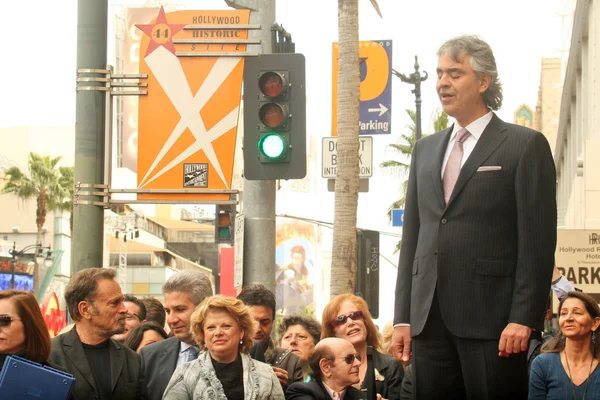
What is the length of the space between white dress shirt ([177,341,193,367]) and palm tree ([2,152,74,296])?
2459 inches

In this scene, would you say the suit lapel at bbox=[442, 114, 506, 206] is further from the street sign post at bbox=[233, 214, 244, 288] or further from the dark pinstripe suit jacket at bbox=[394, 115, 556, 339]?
the street sign post at bbox=[233, 214, 244, 288]

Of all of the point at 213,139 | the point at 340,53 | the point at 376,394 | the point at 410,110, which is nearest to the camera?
the point at 376,394

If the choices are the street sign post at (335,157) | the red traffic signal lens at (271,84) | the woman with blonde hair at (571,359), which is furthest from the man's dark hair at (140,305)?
the street sign post at (335,157)

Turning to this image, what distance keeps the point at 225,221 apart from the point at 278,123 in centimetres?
144

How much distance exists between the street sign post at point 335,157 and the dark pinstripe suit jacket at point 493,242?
1473 centimetres

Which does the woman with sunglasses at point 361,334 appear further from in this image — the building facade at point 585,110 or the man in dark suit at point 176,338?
the building facade at point 585,110

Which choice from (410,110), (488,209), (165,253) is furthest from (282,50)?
(165,253)

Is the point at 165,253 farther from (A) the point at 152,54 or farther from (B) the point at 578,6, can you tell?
(A) the point at 152,54

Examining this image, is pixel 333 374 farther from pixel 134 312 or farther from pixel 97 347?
pixel 134 312

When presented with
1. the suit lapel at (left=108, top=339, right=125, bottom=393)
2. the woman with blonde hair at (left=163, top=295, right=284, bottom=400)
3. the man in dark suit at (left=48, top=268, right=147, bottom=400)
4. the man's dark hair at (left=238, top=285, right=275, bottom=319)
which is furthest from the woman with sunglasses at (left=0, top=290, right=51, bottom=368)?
the man's dark hair at (left=238, top=285, right=275, bottom=319)

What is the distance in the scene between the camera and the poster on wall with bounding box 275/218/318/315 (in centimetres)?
13462

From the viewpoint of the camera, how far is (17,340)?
6.25 meters

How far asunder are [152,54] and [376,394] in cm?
538

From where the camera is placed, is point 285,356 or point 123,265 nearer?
point 285,356
